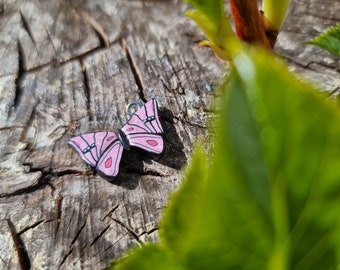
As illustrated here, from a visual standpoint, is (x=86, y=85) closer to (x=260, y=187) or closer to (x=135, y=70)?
(x=135, y=70)

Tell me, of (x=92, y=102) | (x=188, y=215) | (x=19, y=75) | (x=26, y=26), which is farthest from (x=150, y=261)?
(x=26, y=26)

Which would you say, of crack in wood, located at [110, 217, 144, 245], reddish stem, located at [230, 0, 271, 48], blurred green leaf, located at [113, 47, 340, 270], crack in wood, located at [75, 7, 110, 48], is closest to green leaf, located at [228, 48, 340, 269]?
blurred green leaf, located at [113, 47, 340, 270]

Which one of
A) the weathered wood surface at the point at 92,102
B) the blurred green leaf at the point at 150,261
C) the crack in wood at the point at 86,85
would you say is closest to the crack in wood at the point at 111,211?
the weathered wood surface at the point at 92,102

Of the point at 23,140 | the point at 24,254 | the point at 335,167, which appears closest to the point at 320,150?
the point at 335,167

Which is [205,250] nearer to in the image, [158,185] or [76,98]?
[158,185]

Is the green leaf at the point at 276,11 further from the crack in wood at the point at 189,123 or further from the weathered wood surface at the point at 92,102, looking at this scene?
the crack in wood at the point at 189,123

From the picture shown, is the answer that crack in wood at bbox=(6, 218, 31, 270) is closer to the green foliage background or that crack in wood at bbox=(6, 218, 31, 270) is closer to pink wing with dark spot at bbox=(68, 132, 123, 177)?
pink wing with dark spot at bbox=(68, 132, 123, 177)
